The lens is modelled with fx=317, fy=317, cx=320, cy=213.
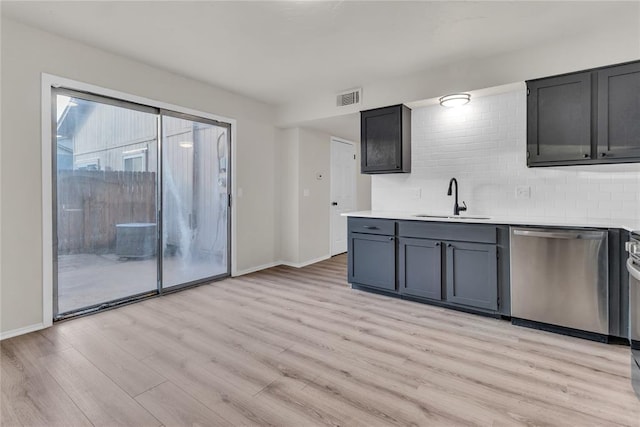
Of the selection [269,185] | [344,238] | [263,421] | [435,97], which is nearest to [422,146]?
[435,97]

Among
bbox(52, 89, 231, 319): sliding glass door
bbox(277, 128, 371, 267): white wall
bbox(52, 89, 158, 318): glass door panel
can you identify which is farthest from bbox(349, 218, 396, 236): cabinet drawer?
bbox(52, 89, 158, 318): glass door panel

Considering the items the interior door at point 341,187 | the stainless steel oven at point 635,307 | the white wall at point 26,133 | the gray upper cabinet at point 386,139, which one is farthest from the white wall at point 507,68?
the white wall at point 26,133

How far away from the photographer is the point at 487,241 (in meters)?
2.88

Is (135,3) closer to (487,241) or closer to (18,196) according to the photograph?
(18,196)

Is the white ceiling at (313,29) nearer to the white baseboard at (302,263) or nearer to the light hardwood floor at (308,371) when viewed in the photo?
the light hardwood floor at (308,371)

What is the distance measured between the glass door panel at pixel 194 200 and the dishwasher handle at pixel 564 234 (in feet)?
11.3

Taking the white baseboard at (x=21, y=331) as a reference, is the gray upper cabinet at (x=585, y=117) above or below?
above

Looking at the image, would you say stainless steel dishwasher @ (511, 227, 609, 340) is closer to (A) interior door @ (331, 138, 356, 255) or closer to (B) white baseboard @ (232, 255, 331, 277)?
(B) white baseboard @ (232, 255, 331, 277)

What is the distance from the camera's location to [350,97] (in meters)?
4.12

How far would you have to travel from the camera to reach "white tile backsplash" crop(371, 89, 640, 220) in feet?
9.27

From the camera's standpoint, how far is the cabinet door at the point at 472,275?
2863 millimetres

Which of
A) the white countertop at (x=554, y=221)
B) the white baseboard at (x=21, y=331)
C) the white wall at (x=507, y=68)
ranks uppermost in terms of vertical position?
the white wall at (x=507, y=68)

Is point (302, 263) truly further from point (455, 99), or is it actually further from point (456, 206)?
point (455, 99)

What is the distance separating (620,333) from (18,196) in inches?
190
